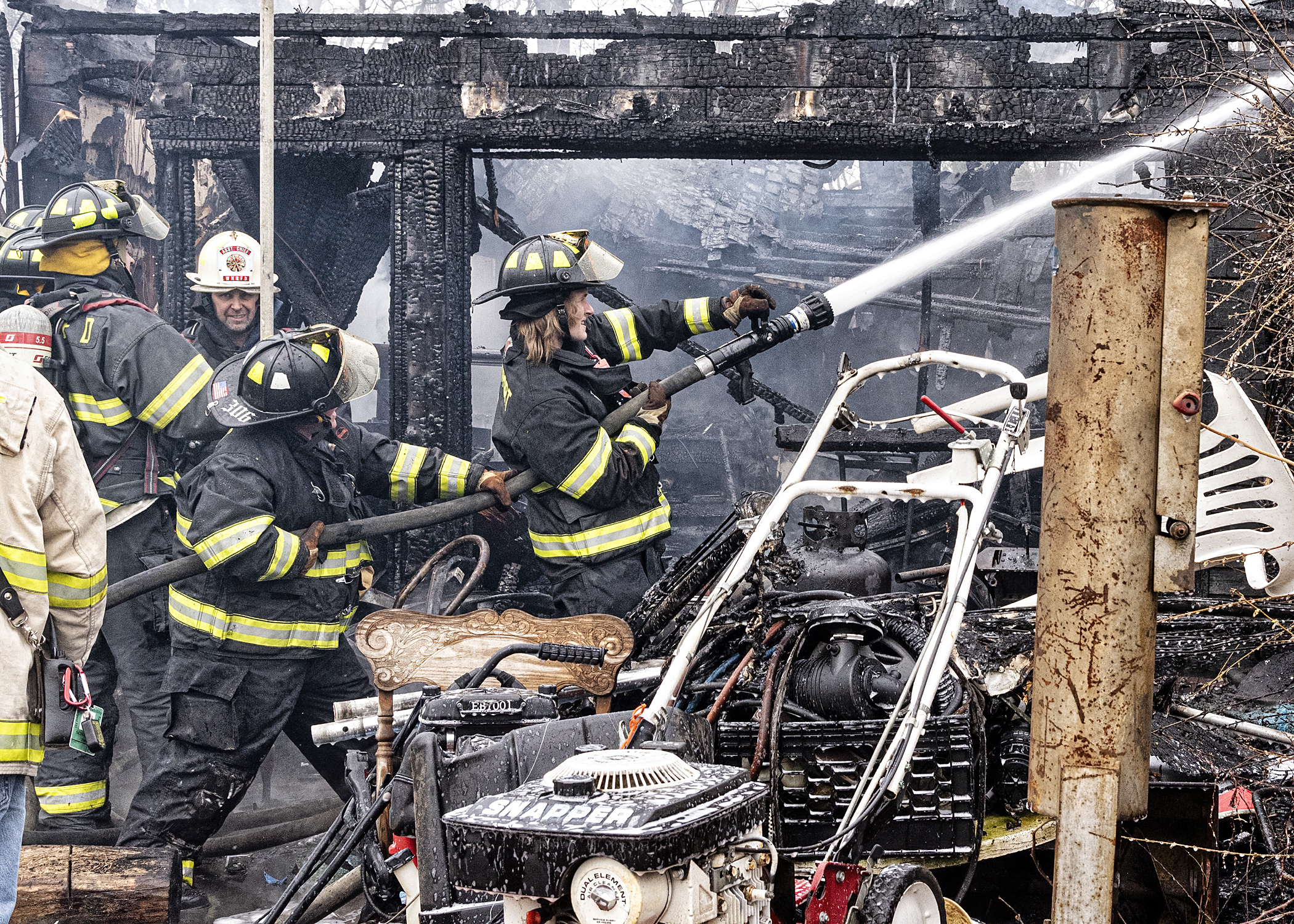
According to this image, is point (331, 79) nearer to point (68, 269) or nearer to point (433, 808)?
point (68, 269)

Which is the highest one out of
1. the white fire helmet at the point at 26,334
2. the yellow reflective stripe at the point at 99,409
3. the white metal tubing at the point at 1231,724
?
the white fire helmet at the point at 26,334

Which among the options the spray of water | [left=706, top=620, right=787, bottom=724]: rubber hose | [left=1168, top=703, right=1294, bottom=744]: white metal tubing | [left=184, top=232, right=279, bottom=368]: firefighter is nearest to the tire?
[left=706, top=620, right=787, bottom=724]: rubber hose

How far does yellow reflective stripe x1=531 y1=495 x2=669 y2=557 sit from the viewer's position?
5.99 metres

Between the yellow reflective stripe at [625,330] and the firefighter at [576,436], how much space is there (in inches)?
8.6

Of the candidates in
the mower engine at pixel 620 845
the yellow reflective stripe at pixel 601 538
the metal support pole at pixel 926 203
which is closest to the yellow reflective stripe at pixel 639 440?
the yellow reflective stripe at pixel 601 538

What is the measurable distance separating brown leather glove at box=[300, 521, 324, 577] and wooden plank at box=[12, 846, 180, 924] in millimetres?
1374

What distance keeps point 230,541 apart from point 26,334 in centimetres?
153

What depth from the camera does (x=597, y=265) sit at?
6.32 metres

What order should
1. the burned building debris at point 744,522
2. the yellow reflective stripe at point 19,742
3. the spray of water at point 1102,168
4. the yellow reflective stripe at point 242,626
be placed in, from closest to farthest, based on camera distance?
1. the burned building debris at point 744,522
2. the yellow reflective stripe at point 19,742
3. the yellow reflective stripe at point 242,626
4. the spray of water at point 1102,168

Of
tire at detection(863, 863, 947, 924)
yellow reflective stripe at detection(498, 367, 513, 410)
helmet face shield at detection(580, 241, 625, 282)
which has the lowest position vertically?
tire at detection(863, 863, 947, 924)

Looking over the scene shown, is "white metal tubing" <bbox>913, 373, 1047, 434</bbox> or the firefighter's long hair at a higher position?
the firefighter's long hair

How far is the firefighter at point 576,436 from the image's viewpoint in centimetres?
584

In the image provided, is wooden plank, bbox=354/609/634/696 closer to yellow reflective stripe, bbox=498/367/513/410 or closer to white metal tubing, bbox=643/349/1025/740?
white metal tubing, bbox=643/349/1025/740

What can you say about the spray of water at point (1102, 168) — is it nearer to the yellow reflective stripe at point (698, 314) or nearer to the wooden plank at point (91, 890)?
the yellow reflective stripe at point (698, 314)
